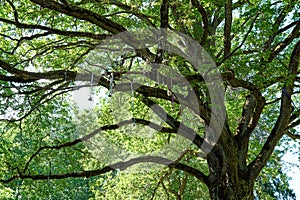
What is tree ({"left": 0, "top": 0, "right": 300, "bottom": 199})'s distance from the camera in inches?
211

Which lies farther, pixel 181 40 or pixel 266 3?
pixel 181 40

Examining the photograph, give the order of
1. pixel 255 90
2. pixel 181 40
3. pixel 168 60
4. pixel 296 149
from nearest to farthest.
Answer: pixel 168 60
pixel 255 90
pixel 181 40
pixel 296 149

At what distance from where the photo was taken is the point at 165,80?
5.45 metres

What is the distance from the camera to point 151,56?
5.79 meters

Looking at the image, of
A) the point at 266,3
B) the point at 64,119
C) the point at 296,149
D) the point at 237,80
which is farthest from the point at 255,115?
the point at 64,119

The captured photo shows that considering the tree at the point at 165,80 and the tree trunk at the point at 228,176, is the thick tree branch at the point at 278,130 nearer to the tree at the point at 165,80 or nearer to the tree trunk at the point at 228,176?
the tree at the point at 165,80

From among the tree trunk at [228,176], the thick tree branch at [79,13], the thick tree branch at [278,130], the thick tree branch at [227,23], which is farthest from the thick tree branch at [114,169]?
the thick tree branch at [79,13]

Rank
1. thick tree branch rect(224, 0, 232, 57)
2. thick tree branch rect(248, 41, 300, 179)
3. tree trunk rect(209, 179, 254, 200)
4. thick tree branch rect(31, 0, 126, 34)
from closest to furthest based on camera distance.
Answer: thick tree branch rect(31, 0, 126, 34)
thick tree branch rect(224, 0, 232, 57)
tree trunk rect(209, 179, 254, 200)
thick tree branch rect(248, 41, 300, 179)

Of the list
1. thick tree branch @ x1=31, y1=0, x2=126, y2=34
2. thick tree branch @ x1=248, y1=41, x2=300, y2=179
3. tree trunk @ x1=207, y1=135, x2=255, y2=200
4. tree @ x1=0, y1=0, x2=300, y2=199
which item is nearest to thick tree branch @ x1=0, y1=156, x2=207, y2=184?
tree @ x1=0, y1=0, x2=300, y2=199

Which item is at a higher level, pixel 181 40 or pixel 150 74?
pixel 181 40

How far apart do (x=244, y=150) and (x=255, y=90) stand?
147cm

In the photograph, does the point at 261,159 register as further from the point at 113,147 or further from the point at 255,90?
the point at 113,147

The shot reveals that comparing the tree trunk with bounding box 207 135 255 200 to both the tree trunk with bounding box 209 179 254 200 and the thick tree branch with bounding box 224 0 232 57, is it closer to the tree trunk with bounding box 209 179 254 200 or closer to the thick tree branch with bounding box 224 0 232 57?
the tree trunk with bounding box 209 179 254 200

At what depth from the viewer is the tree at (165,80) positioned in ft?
17.6
